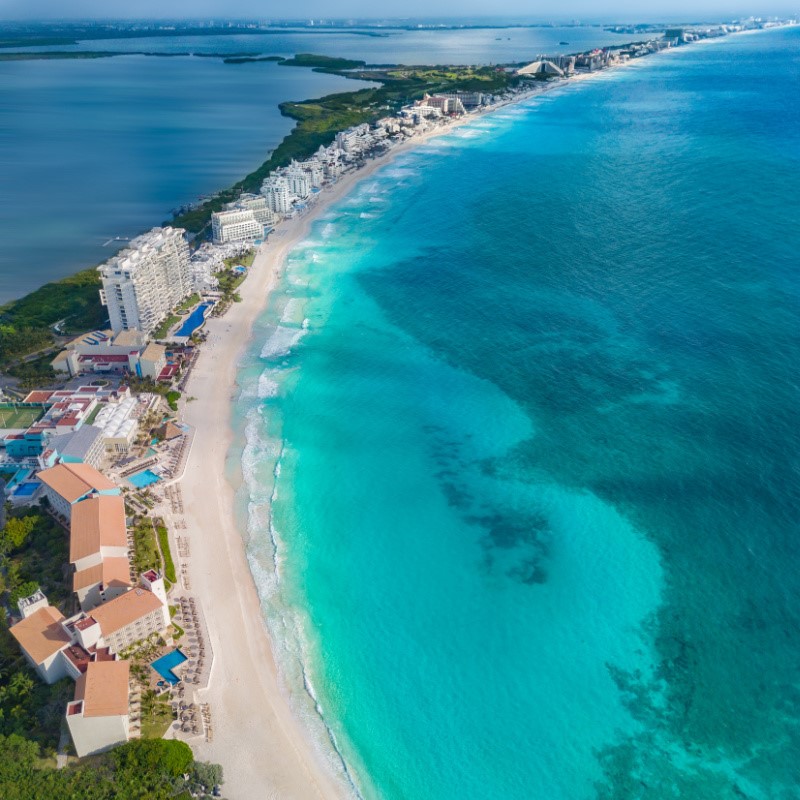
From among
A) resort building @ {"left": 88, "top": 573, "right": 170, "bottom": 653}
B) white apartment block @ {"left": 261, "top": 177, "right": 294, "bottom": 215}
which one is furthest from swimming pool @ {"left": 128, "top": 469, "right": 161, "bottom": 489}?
white apartment block @ {"left": 261, "top": 177, "right": 294, "bottom": 215}

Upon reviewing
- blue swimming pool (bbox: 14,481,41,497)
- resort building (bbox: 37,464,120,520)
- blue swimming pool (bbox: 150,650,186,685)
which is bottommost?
blue swimming pool (bbox: 150,650,186,685)

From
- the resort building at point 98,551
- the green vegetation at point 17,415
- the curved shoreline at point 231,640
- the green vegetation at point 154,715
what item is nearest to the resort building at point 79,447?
the green vegetation at point 17,415

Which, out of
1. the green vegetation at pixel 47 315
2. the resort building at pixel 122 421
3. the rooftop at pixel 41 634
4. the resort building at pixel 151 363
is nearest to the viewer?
the rooftop at pixel 41 634

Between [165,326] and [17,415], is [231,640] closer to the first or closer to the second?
[17,415]

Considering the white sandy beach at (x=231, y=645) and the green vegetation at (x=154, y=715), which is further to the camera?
the green vegetation at (x=154, y=715)

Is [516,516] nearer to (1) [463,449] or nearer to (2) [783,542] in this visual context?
(1) [463,449]

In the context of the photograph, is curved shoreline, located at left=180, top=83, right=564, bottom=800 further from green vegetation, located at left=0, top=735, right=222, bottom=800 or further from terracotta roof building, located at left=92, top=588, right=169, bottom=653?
terracotta roof building, located at left=92, top=588, right=169, bottom=653

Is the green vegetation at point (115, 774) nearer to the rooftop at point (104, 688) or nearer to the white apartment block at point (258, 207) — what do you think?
the rooftop at point (104, 688)
